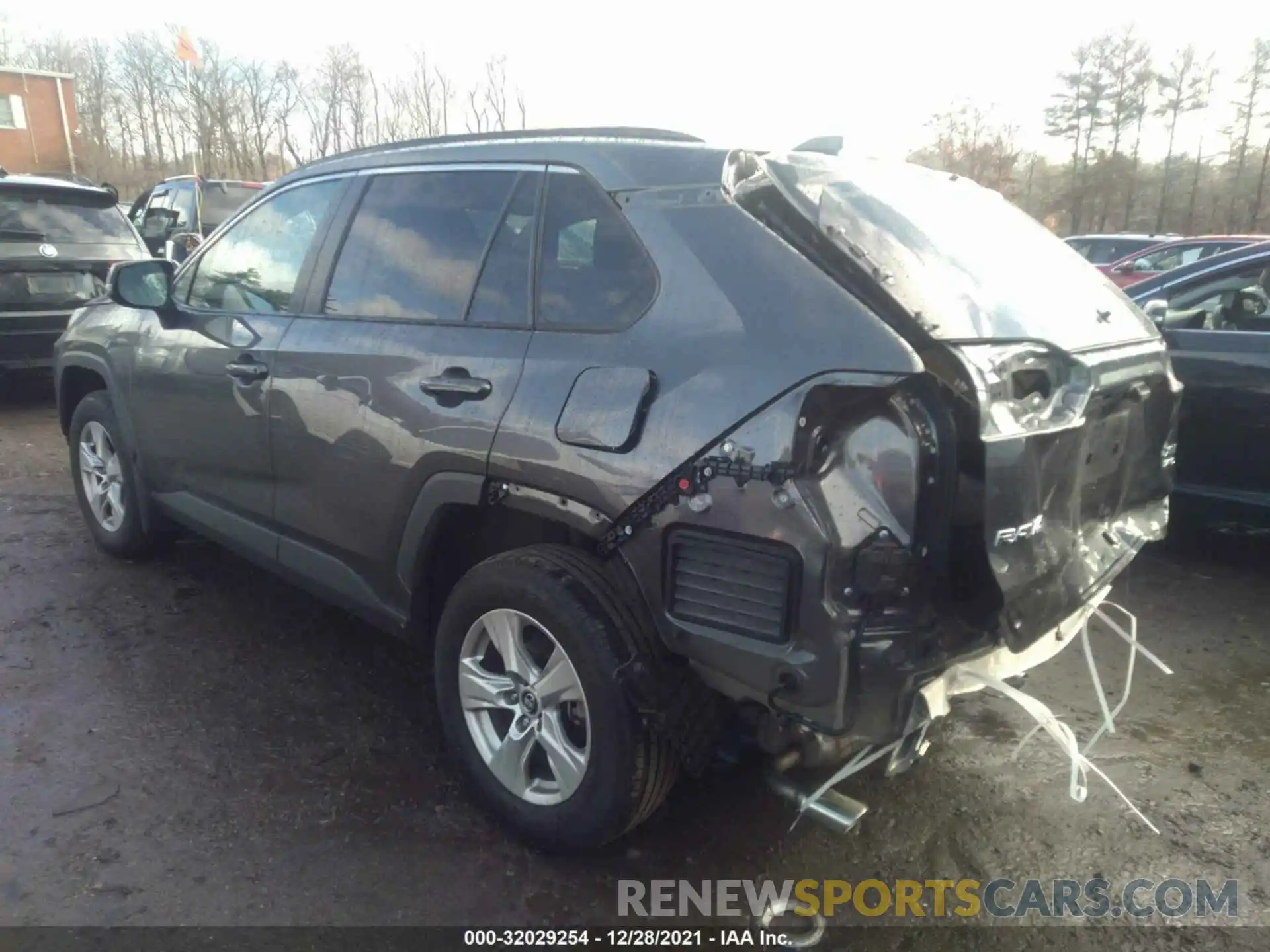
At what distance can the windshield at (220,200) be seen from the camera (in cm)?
1381

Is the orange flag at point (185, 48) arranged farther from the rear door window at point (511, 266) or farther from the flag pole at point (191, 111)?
the rear door window at point (511, 266)

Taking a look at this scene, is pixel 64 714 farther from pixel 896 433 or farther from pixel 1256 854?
pixel 1256 854

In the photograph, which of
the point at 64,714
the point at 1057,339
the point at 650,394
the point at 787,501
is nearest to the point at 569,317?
the point at 650,394

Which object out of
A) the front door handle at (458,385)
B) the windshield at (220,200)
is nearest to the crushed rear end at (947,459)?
the front door handle at (458,385)

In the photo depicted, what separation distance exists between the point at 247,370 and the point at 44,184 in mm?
5742

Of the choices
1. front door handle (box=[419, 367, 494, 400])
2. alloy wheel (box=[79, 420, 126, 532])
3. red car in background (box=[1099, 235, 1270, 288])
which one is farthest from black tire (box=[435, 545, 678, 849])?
red car in background (box=[1099, 235, 1270, 288])

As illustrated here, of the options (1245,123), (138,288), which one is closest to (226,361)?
(138,288)

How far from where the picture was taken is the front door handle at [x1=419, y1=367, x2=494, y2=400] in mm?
2648

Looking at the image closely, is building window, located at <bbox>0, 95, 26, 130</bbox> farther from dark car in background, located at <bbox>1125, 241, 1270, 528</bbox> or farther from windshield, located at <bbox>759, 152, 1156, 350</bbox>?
windshield, located at <bbox>759, 152, 1156, 350</bbox>

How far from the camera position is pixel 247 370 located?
345cm

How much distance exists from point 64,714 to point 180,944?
139cm

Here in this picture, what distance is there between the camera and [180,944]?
233 cm

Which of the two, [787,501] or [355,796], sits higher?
[787,501]

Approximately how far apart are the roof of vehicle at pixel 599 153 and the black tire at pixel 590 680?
1.01 metres
